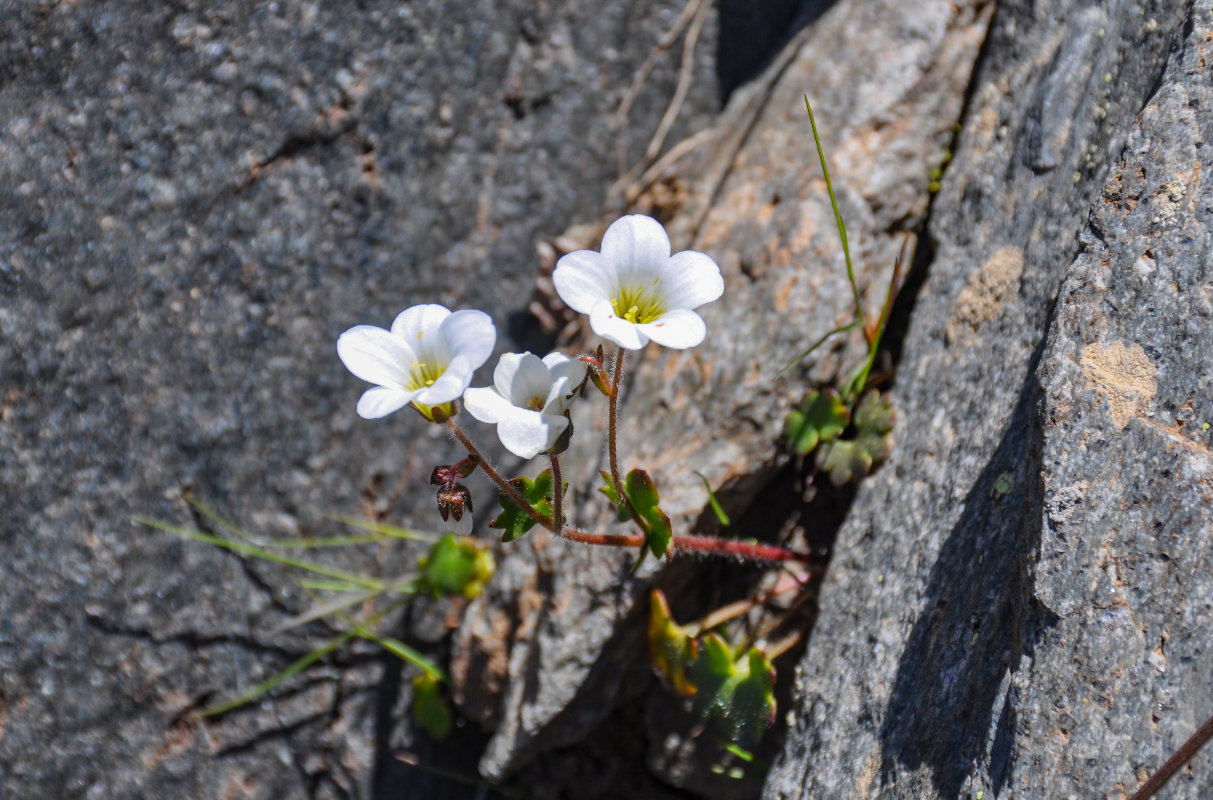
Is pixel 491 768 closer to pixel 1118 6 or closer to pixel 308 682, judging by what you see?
pixel 308 682

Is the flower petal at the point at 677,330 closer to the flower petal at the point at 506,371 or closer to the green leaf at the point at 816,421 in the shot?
the flower petal at the point at 506,371

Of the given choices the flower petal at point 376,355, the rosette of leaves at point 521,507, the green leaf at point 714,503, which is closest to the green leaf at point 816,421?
the green leaf at point 714,503

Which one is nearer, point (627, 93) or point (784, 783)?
point (784, 783)

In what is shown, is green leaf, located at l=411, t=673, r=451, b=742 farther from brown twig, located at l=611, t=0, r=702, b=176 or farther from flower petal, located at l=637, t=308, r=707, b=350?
brown twig, located at l=611, t=0, r=702, b=176

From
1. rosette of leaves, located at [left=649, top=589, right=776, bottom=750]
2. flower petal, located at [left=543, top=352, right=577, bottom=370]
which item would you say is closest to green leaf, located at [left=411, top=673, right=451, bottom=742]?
rosette of leaves, located at [left=649, top=589, right=776, bottom=750]

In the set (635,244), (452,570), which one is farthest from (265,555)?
(635,244)

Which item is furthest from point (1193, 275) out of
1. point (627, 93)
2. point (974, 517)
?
point (627, 93)
